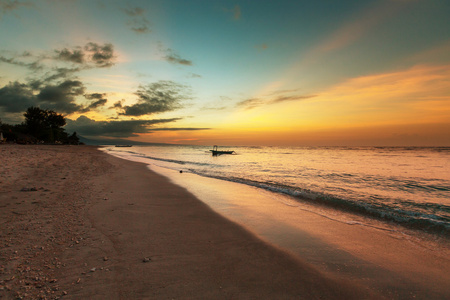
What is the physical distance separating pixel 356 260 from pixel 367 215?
5906 millimetres

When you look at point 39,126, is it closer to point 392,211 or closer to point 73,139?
point 73,139

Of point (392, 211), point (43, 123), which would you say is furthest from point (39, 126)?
point (392, 211)

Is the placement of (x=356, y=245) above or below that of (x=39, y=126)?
below

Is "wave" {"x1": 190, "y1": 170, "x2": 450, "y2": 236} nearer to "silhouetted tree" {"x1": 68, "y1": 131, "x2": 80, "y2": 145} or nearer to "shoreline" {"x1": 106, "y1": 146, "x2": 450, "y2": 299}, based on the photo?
"shoreline" {"x1": 106, "y1": 146, "x2": 450, "y2": 299}

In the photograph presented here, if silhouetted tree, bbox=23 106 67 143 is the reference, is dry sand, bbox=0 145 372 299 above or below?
below

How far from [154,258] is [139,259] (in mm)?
323

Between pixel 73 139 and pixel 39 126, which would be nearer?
pixel 39 126

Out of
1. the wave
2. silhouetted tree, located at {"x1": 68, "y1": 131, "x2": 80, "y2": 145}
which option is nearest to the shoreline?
the wave

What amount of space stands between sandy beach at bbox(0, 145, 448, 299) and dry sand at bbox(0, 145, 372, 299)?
0.7 inches

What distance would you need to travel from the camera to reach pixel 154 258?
447cm

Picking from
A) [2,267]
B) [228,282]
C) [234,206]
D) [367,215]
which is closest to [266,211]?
[234,206]

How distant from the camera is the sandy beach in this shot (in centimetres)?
345

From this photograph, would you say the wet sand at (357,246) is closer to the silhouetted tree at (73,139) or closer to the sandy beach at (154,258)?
the sandy beach at (154,258)

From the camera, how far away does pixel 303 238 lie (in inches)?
246
